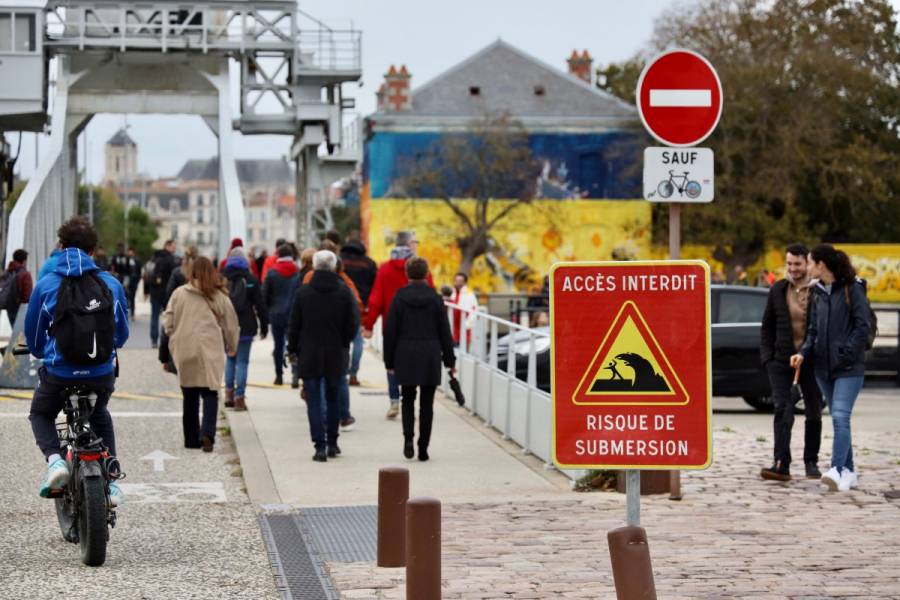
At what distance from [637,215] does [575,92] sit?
20.5 feet

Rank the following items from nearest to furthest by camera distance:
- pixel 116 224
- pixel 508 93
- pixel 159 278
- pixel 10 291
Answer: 1. pixel 10 291
2. pixel 159 278
3. pixel 508 93
4. pixel 116 224

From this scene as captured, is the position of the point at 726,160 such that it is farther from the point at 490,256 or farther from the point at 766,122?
the point at 490,256

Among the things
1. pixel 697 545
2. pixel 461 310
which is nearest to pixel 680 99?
pixel 697 545

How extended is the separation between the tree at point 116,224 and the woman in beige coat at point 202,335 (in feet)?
293

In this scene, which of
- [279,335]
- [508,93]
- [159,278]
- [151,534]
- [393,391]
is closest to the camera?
[151,534]

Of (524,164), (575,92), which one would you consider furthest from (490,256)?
(575,92)

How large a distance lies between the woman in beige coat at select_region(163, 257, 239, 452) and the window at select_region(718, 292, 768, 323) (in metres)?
6.87

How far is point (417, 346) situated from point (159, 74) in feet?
97.5

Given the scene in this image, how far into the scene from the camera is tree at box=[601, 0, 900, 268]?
62156 millimetres

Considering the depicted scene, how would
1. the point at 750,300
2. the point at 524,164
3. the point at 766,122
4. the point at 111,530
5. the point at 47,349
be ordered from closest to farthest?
the point at 47,349, the point at 111,530, the point at 750,300, the point at 766,122, the point at 524,164

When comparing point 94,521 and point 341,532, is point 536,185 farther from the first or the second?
point 94,521

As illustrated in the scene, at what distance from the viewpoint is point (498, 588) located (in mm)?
8047

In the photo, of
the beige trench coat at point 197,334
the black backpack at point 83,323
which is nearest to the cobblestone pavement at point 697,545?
the black backpack at point 83,323

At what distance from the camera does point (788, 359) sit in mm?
12312
